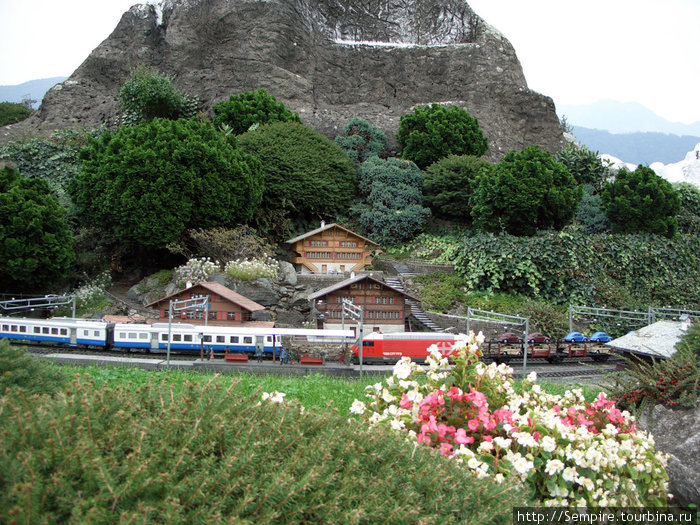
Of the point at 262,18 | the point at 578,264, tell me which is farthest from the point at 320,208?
the point at 262,18

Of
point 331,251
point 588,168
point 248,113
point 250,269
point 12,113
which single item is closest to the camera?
point 250,269

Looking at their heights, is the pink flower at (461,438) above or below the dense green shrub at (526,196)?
below

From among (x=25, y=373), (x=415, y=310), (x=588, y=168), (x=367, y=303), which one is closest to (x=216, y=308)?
(x=367, y=303)

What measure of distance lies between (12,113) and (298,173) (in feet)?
88.4

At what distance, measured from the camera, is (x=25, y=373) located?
5289mm

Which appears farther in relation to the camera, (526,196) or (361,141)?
(361,141)

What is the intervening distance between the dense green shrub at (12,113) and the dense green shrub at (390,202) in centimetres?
2658

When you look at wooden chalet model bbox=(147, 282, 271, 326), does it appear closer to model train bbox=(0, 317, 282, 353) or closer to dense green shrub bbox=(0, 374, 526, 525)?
model train bbox=(0, 317, 282, 353)

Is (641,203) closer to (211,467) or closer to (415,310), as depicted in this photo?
(415,310)

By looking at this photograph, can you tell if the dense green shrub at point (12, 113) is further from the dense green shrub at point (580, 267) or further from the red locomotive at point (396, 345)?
the red locomotive at point (396, 345)

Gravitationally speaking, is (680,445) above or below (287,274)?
below

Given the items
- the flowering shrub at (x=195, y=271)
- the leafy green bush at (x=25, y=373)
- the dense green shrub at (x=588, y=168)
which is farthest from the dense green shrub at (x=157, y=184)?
the dense green shrub at (x=588, y=168)

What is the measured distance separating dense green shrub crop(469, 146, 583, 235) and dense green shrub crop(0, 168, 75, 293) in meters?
16.1

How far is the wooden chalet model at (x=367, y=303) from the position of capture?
17141 mm
